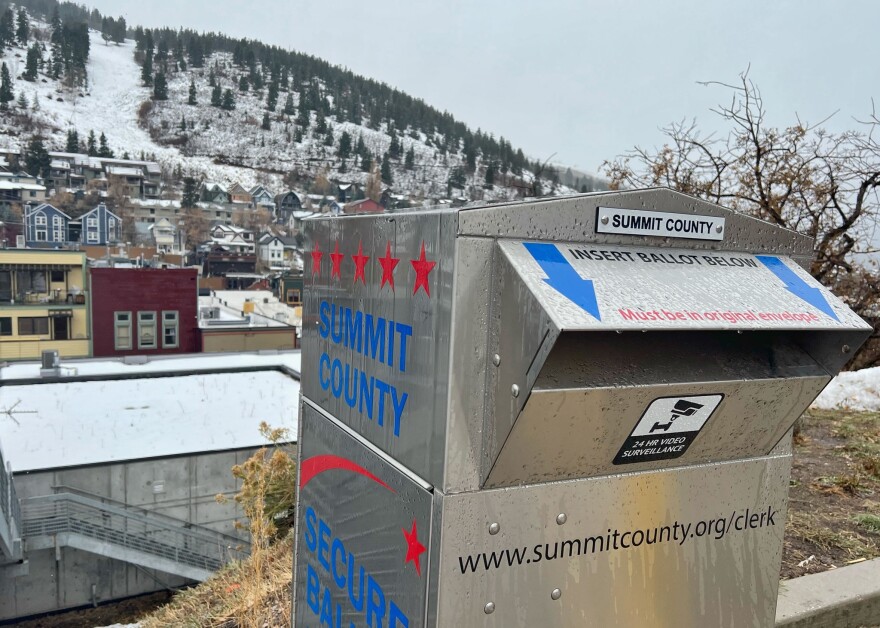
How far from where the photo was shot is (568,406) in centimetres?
190

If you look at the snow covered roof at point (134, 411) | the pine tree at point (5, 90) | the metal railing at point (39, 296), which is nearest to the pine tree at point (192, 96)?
the pine tree at point (5, 90)

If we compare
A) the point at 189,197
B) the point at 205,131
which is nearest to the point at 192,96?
the point at 205,131

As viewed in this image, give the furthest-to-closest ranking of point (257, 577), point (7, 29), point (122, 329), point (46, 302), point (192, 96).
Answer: point (7, 29)
point (192, 96)
point (122, 329)
point (46, 302)
point (257, 577)

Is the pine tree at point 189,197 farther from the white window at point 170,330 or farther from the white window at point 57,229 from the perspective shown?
the white window at point 170,330

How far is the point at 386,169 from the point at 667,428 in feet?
482

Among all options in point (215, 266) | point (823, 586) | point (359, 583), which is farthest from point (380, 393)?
point (215, 266)

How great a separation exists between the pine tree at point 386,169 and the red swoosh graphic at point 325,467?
134 metres

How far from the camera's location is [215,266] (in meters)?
71.1

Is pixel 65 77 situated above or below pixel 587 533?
above

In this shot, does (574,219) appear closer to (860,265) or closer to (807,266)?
(807,266)

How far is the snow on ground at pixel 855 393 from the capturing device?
9344 mm

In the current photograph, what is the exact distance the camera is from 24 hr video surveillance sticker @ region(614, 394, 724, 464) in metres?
2.09

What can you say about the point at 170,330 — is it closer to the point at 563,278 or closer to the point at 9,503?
the point at 9,503

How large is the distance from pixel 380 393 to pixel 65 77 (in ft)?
657
